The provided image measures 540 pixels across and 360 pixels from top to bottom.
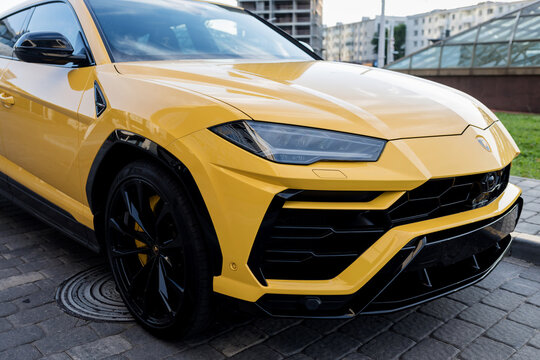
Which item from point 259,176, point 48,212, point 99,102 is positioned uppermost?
point 99,102

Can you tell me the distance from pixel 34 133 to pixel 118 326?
131 cm

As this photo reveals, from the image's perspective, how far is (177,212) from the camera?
2100 mm

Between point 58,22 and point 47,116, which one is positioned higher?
point 58,22

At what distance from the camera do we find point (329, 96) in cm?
224

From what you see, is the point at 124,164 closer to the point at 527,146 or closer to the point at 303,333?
the point at 303,333

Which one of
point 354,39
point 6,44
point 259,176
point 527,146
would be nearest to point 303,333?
point 259,176

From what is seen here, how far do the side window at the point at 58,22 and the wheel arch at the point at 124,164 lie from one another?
77 centimetres

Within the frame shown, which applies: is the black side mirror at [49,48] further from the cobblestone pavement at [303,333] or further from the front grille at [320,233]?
the front grille at [320,233]

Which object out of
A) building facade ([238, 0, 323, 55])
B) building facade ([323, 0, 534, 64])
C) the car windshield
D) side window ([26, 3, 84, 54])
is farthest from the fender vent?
building facade ([323, 0, 534, 64])

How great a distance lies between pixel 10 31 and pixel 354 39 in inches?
5833

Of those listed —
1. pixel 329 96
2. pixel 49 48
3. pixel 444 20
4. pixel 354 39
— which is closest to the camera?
pixel 329 96

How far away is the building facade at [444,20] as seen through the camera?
127 m

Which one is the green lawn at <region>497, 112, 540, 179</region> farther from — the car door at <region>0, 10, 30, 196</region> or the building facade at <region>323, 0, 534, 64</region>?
the building facade at <region>323, 0, 534, 64</region>

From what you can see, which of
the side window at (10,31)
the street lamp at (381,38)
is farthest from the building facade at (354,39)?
the side window at (10,31)
